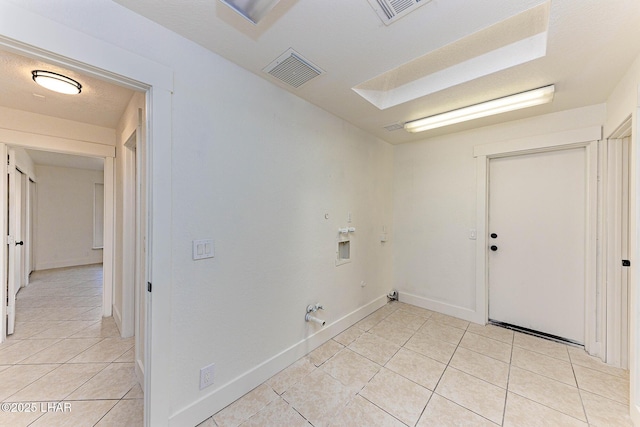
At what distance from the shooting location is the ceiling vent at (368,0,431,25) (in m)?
1.21

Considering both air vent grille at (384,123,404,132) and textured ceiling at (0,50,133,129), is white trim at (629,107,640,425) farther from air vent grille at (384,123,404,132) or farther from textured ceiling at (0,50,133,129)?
textured ceiling at (0,50,133,129)

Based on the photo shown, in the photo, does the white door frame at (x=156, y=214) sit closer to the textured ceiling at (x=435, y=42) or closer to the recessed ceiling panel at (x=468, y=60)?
the textured ceiling at (x=435, y=42)

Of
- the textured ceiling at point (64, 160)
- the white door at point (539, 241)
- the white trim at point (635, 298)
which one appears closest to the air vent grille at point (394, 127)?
the white door at point (539, 241)

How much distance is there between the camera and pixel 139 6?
1.26m

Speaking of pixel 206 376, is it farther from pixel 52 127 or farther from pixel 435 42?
pixel 52 127

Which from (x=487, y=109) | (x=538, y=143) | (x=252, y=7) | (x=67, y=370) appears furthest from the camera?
(x=538, y=143)

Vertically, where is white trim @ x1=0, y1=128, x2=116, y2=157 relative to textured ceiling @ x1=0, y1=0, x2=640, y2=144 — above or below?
below

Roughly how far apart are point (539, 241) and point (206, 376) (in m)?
3.46

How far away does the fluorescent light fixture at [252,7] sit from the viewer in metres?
1.19

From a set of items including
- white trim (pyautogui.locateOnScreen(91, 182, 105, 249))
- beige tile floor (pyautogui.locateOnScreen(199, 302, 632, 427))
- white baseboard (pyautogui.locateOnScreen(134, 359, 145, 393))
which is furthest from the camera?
white trim (pyautogui.locateOnScreen(91, 182, 105, 249))

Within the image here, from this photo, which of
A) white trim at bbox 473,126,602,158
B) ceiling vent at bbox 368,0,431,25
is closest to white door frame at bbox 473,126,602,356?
white trim at bbox 473,126,602,158

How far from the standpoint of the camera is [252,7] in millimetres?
1232

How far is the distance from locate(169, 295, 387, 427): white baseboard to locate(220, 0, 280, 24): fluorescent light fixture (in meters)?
2.31

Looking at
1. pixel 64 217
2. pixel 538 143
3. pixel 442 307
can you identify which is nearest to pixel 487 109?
pixel 538 143
